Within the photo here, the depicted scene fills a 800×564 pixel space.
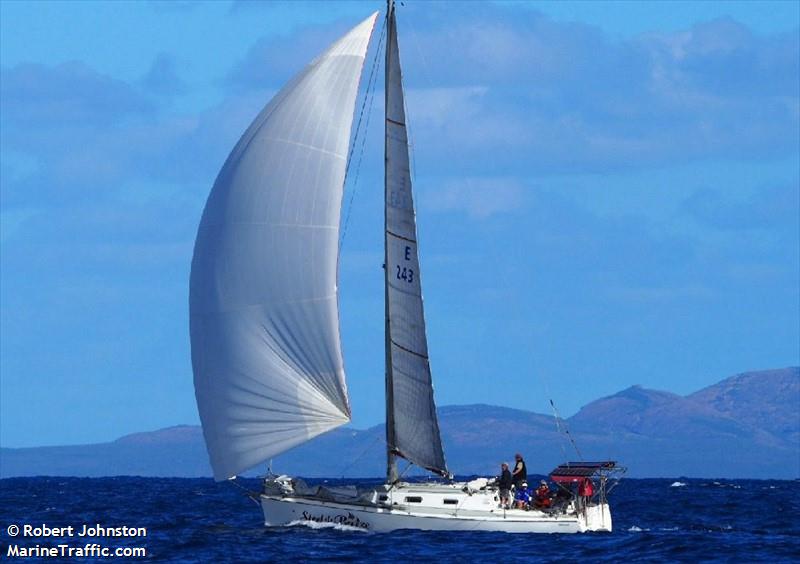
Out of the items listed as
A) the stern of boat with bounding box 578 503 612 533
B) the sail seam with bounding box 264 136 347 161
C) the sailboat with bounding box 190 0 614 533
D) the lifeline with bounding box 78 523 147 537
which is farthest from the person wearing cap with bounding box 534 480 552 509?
the lifeline with bounding box 78 523 147 537

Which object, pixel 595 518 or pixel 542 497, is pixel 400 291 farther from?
pixel 595 518

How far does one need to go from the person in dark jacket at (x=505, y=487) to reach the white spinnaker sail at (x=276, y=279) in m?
4.15

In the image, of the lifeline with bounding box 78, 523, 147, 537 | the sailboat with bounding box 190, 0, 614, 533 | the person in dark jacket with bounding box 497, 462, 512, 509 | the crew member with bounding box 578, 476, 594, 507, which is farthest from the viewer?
the lifeline with bounding box 78, 523, 147, 537

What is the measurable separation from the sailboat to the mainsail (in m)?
0.05

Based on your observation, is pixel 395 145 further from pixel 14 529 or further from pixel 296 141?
pixel 14 529

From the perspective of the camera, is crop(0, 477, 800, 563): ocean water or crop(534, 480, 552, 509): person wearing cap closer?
crop(0, 477, 800, 563): ocean water

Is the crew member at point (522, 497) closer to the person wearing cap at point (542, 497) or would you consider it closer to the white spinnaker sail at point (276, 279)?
the person wearing cap at point (542, 497)

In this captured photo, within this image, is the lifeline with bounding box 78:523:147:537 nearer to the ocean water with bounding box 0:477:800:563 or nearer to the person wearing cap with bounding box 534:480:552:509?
the ocean water with bounding box 0:477:800:563

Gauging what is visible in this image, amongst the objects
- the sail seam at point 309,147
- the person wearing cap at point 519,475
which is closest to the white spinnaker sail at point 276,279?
the sail seam at point 309,147

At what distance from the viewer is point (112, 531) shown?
4672 cm

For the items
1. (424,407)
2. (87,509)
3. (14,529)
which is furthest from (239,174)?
(87,509)

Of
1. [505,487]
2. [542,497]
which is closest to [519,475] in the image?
[505,487]

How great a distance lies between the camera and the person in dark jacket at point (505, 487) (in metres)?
42.1

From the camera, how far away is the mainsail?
137ft
